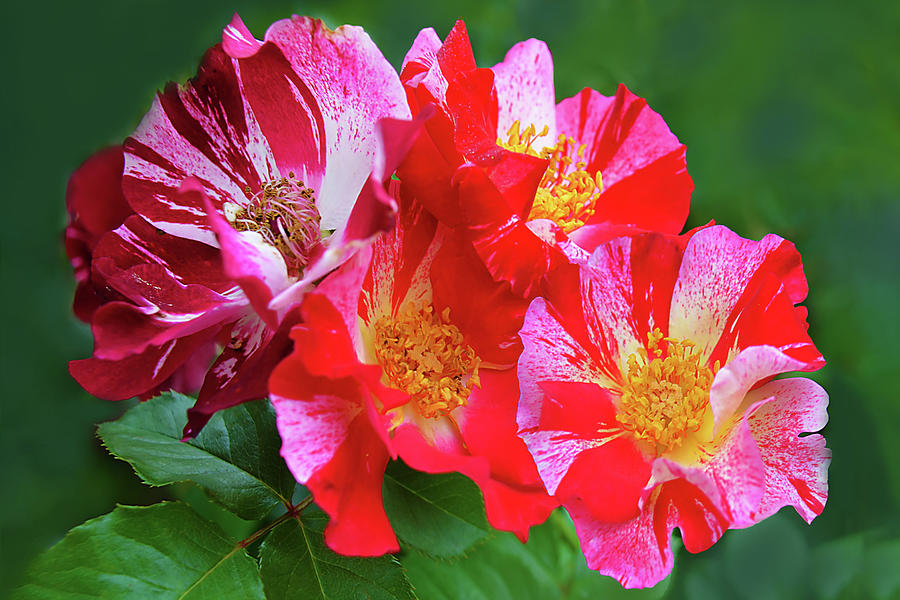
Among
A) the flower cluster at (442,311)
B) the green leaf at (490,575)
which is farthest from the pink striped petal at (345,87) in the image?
the green leaf at (490,575)

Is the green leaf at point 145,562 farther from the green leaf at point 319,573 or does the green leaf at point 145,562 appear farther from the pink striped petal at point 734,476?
the pink striped petal at point 734,476

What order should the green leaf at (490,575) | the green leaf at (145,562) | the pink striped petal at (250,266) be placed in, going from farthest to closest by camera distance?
the green leaf at (490,575) → the green leaf at (145,562) → the pink striped petal at (250,266)

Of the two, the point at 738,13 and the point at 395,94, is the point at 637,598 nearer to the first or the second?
the point at 395,94

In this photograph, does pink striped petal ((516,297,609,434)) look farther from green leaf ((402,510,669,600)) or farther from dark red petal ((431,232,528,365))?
green leaf ((402,510,669,600))

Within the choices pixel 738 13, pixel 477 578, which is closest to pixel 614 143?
pixel 477 578

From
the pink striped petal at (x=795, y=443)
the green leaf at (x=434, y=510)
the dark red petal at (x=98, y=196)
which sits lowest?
the green leaf at (x=434, y=510)

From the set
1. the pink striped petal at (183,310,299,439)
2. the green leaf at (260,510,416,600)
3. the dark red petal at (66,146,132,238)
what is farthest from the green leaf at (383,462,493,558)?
the dark red petal at (66,146,132,238)

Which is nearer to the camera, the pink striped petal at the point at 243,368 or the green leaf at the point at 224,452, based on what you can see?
the pink striped petal at the point at 243,368

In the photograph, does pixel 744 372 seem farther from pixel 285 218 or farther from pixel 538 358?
pixel 285 218
